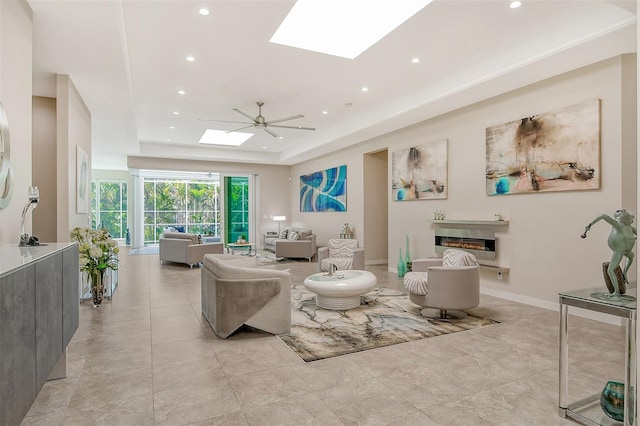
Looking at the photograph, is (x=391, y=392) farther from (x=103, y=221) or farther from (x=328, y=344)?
(x=103, y=221)

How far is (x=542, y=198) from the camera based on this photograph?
5.02 m

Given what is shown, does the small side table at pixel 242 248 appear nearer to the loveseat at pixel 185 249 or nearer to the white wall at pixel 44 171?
the loveseat at pixel 185 249

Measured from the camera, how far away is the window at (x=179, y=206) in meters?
14.7

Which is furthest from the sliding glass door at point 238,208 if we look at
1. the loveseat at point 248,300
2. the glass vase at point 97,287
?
the loveseat at point 248,300

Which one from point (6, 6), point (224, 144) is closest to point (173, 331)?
point (6, 6)

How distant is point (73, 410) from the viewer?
2.42 m

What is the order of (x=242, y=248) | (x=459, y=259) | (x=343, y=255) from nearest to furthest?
1. (x=459, y=259)
2. (x=343, y=255)
3. (x=242, y=248)

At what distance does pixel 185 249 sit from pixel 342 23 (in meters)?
6.38

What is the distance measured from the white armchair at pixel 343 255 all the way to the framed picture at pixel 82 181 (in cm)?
397

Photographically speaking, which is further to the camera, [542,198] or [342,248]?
[342,248]

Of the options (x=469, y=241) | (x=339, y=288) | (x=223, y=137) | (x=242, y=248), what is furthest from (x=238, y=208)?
(x=339, y=288)

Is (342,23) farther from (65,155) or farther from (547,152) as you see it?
(65,155)

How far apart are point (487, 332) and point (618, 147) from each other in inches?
104

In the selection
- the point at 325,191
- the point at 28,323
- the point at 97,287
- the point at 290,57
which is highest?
the point at 290,57
